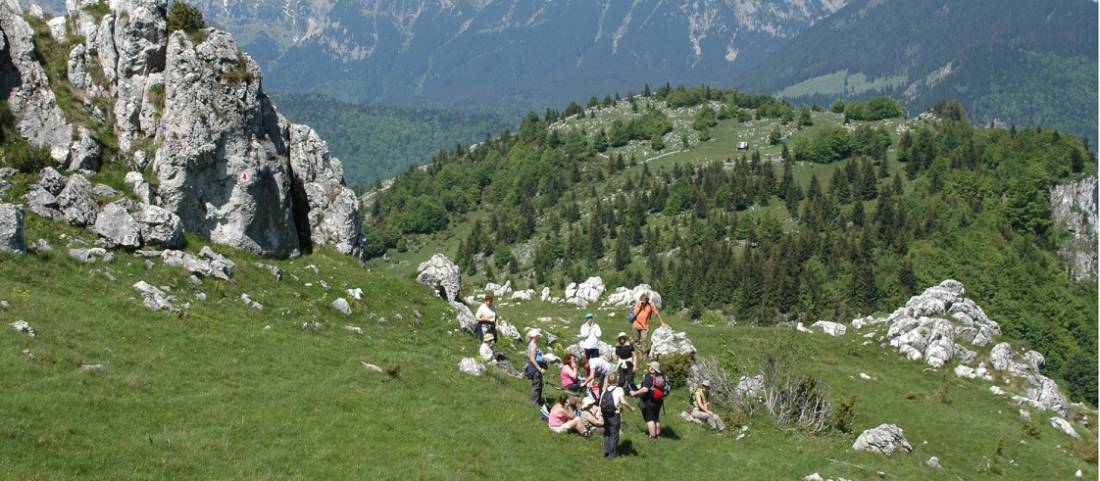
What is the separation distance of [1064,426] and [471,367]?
139 ft

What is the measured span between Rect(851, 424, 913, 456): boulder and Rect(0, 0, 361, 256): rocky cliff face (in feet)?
109

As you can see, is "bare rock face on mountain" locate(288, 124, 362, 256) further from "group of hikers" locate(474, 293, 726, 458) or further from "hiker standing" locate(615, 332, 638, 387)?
"hiker standing" locate(615, 332, 638, 387)

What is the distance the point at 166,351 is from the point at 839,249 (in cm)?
16145

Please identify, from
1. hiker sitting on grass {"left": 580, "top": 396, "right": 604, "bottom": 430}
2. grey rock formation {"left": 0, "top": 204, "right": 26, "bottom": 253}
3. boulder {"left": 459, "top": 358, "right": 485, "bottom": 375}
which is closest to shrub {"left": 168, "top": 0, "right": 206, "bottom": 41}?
grey rock formation {"left": 0, "top": 204, "right": 26, "bottom": 253}

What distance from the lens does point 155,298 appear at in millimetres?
33969

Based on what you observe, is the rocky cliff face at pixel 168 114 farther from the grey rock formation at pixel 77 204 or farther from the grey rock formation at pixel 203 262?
the grey rock formation at pixel 203 262

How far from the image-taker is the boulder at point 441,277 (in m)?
51.9

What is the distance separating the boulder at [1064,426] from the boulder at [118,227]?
5516 centimetres

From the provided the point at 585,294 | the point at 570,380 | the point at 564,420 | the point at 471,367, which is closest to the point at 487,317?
the point at 471,367

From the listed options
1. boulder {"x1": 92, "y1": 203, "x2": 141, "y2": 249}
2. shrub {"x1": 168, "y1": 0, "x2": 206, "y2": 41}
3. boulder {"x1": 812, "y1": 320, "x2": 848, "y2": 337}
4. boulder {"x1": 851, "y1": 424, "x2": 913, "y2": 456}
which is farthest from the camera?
boulder {"x1": 812, "y1": 320, "x2": 848, "y2": 337}

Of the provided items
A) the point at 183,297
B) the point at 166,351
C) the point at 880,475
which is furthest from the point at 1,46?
the point at 880,475

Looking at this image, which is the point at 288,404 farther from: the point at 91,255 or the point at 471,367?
the point at 91,255

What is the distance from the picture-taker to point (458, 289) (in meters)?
53.8

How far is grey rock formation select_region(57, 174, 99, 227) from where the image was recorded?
3812 centimetres
